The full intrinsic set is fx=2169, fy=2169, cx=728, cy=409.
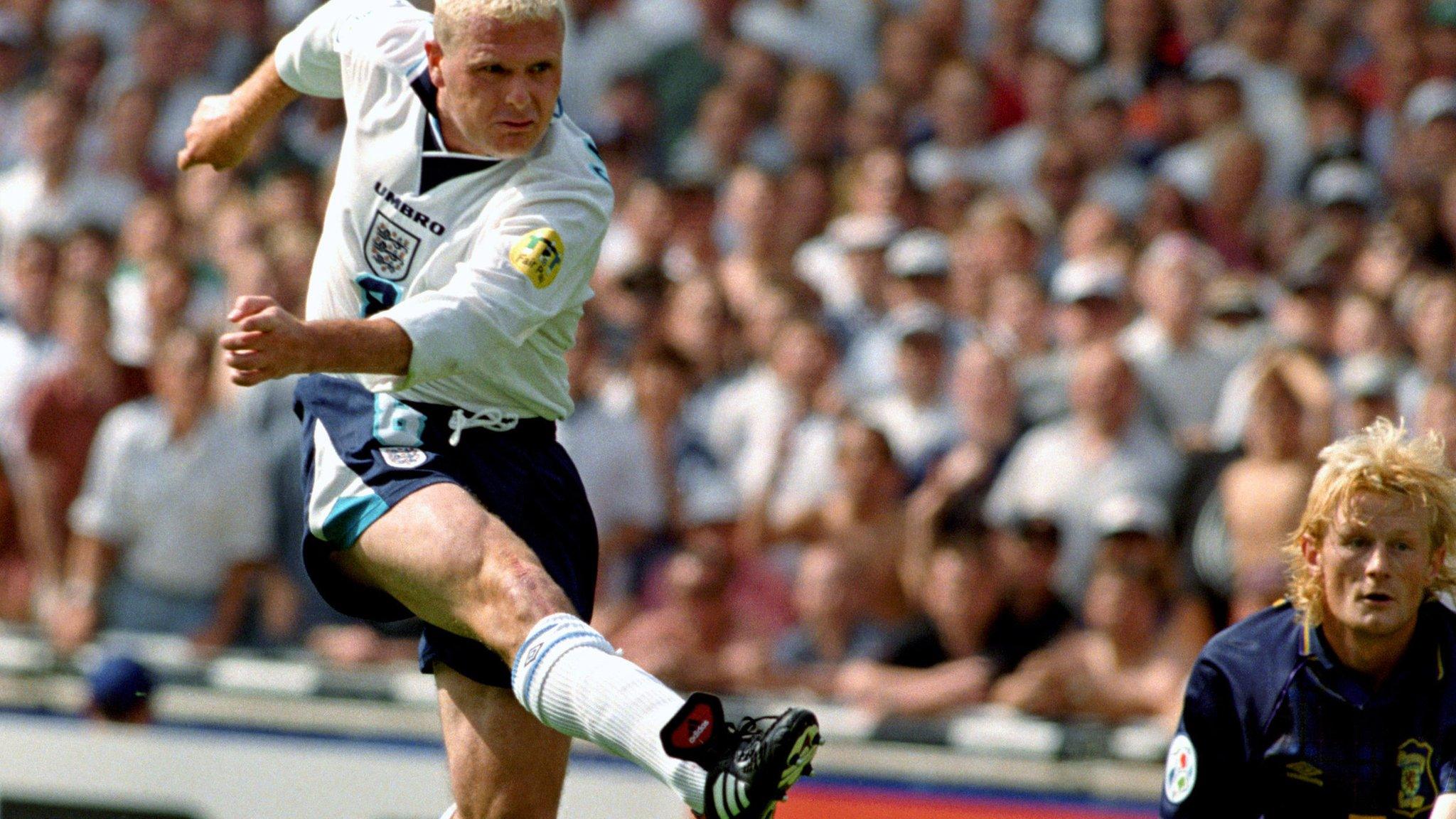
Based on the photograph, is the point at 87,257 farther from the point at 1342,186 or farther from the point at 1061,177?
the point at 1342,186

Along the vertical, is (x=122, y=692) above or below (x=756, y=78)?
below

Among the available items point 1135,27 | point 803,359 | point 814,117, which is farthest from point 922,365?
point 1135,27

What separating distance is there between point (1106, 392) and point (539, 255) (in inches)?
156

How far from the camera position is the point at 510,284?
15.4 ft

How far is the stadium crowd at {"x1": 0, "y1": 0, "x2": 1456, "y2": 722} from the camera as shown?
312 inches

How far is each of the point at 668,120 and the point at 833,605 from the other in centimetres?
384

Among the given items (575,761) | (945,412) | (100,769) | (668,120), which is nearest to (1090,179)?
(945,412)

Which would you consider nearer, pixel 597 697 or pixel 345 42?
pixel 597 697

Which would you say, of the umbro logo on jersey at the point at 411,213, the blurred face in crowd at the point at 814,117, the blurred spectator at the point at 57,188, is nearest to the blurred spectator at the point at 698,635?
the blurred face in crowd at the point at 814,117

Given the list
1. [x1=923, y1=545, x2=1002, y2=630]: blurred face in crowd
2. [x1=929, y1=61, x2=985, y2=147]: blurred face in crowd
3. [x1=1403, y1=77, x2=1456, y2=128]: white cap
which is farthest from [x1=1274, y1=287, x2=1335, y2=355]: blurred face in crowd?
[x1=929, y1=61, x2=985, y2=147]: blurred face in crowd

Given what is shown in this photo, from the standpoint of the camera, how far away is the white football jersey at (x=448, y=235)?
468cm

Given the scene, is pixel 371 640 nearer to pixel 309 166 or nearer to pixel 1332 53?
pixel 309 166

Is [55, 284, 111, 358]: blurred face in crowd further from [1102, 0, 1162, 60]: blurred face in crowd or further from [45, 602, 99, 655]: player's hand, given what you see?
[1102, 0, 1162, 60]: blurred face in crowd

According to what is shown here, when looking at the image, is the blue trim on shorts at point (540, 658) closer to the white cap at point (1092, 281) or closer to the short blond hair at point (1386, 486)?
the short blond hair at point (1386, 486)
